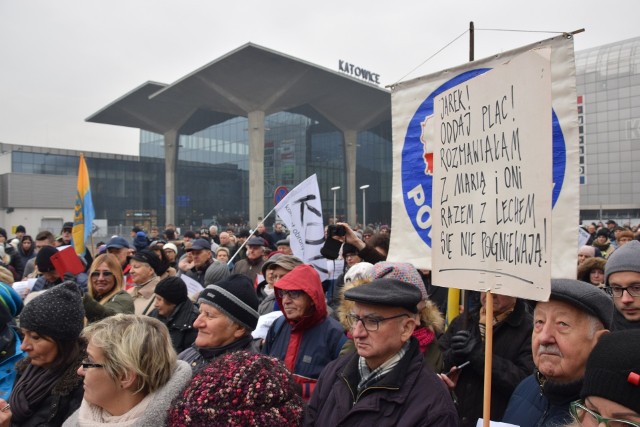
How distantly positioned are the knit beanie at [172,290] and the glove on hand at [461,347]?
234 cm

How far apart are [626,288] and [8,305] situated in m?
4.03

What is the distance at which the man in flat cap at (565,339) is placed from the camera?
6.65 feet

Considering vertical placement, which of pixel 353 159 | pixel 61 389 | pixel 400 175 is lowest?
pixel 61 389

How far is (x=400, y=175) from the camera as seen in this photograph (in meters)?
3.63

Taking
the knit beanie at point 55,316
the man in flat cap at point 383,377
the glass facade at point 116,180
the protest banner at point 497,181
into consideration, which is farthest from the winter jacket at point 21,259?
the glass facade at point 116,180

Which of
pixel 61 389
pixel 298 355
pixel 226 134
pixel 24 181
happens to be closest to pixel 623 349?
pixel 298 355

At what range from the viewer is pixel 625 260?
3.28 meters

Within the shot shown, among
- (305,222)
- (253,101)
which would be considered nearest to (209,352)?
(305,222)

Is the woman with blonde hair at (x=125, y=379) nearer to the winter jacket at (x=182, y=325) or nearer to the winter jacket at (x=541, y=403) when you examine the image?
the winter jacket at (x=541, y=403)

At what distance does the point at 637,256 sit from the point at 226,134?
159 feet

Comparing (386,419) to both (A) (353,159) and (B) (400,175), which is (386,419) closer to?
(B) (400,175)

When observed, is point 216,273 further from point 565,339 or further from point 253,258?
point 565,339

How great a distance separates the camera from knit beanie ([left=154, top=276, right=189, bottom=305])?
4.06 metres

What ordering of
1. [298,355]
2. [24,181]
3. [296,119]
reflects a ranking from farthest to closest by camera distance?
[296,119]
[24,181]
[298,355]
